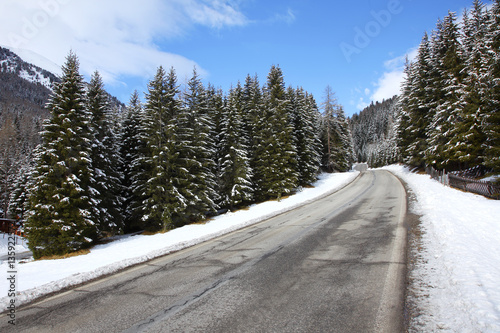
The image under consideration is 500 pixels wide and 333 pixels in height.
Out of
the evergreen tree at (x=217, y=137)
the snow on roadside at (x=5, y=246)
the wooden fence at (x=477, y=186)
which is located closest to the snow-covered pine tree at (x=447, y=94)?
the wooden fence at (x=477, y=186)

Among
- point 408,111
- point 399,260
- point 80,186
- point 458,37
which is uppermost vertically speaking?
point 458,37

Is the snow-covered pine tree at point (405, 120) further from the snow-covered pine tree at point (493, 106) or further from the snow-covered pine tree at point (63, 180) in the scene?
the snow-covered pine tree at point (63, 180)

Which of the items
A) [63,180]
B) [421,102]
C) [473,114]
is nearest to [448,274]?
[63,180]

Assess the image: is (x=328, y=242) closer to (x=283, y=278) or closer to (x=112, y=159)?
(x=283, y=278)

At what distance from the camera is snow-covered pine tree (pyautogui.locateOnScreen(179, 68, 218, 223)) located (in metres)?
18.5

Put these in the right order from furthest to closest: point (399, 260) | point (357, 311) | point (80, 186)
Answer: point (80, 186), point (399, 260), point (357, 311)

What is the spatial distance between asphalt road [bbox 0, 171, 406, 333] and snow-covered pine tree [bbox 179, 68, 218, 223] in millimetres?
10761

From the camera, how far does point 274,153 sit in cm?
2616

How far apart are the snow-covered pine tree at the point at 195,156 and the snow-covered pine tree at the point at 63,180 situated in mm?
6275

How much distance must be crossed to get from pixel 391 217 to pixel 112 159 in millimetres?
19918

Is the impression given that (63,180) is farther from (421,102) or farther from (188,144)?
(421,102)

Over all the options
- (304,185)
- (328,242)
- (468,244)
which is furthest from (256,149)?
(468,244)

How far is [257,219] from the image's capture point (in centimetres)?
1370

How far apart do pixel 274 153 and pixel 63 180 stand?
18148mm
